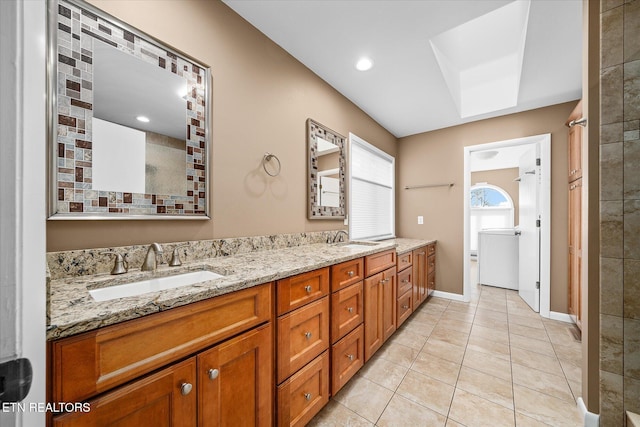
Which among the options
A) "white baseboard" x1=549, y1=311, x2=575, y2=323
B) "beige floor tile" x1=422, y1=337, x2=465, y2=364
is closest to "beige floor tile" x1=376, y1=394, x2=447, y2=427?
"beige floor tile" x1=422, y1=337, x2=465, y2=364

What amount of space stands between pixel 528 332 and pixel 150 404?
126 inches

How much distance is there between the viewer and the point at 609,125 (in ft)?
4.07

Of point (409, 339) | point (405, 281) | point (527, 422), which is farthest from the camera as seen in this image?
point (405, 281)

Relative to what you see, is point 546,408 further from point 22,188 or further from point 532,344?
point 22,188

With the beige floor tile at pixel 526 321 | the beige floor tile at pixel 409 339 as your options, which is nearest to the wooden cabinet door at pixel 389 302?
the beige floor tile at pixel 409 339

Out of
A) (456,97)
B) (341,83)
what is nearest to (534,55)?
(456,97)

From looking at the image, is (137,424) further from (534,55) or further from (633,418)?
(534,55)

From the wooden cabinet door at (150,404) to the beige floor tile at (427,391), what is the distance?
54.8 inches

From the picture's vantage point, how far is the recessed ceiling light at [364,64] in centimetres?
211

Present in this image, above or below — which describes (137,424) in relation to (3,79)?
below

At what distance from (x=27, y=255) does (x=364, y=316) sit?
5.88 ft

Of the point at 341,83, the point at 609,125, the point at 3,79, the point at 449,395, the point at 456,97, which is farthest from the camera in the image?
the point at 456,97

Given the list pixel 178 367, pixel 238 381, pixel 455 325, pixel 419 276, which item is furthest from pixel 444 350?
pixel 178 367

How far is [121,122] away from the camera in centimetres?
114
